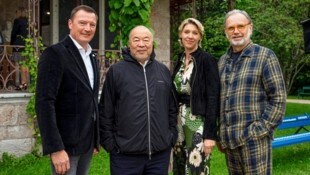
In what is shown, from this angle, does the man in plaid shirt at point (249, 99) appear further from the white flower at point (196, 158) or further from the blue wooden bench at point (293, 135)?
the blue wooden bench at point (293, 135)

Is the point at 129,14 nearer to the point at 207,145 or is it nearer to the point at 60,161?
the point at 207,145

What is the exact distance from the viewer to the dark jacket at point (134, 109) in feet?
11.3

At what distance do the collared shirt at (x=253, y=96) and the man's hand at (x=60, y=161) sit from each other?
1376mm

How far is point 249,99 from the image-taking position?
11.6 feet

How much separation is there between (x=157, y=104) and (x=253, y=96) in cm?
80

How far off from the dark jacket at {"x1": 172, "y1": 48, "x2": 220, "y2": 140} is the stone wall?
14.6 ft

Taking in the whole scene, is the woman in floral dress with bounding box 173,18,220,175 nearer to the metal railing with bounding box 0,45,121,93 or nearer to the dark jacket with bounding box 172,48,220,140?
the dark jacket with bounding box 172,48,220,140

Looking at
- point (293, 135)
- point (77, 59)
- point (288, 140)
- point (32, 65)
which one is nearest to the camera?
point (77, 59)

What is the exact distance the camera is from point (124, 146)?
11.3 ft

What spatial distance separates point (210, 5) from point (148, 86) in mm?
19315

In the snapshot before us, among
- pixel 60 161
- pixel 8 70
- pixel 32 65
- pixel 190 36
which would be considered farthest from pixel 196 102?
pixel 8 70

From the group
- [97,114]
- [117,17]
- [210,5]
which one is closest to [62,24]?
[117,17]

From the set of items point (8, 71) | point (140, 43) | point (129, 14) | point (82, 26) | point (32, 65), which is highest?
point (129, 14)

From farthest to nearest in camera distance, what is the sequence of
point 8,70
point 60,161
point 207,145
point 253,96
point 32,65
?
point 8,70 < point 32,65 < point 207,145 < point 253,96 < point 60,161
